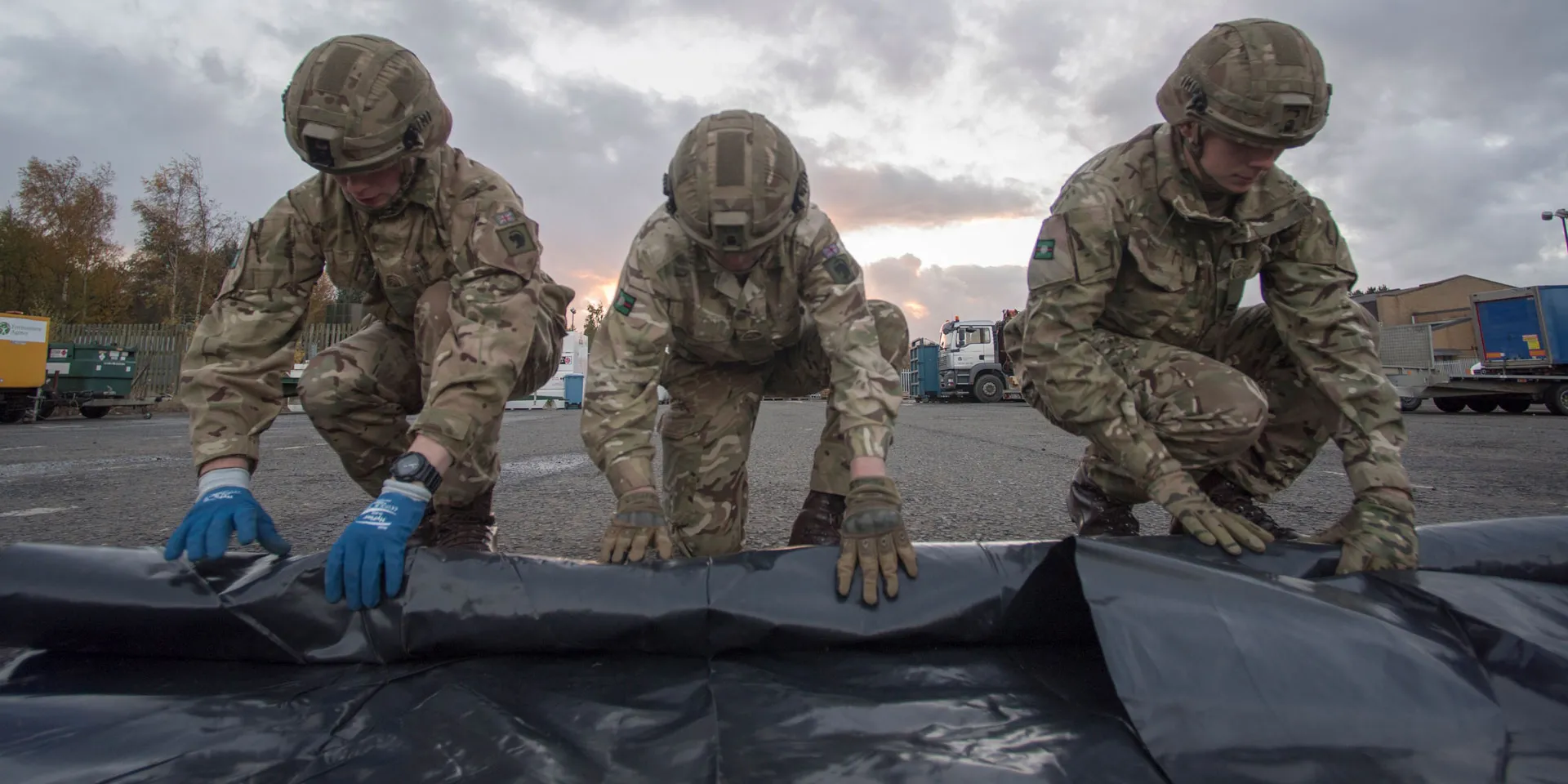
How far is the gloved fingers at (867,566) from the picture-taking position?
1342mm

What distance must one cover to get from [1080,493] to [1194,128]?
1082 millimetres

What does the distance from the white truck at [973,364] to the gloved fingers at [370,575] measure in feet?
61.8

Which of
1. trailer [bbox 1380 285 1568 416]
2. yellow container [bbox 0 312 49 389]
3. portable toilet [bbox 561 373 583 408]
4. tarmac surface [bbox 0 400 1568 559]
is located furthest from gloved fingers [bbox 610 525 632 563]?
portable toilet [bbox 561 373 583 408]

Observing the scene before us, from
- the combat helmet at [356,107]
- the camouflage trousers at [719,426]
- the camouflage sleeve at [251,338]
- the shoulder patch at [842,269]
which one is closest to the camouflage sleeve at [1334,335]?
the camouflage trousers at [719,426]

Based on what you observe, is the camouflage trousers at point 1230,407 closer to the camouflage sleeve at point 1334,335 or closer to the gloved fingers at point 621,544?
the camouflage sleeve at point 1334,335

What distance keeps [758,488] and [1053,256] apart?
2.56 m

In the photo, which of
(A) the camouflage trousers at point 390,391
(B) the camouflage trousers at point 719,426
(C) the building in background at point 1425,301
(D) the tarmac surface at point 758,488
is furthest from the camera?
(C) the building in background at point 1425,301

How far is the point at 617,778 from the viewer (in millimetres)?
945

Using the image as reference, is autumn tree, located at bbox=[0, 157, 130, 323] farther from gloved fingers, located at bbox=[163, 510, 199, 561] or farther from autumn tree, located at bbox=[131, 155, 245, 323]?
gloved fingers, located at bbox=[163, 510, 199, 561]

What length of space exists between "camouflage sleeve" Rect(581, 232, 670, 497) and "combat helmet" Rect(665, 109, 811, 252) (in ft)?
0.70

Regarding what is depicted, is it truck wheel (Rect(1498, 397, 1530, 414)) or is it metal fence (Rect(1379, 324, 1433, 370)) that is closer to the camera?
truck wheel (Rect(1498, 397, 1530, 414))

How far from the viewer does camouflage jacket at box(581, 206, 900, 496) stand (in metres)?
1.73

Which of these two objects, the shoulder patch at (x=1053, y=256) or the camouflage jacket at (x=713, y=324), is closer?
the camouflage jacket at (x=713, y=324)

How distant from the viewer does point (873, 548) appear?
4.60 feet
